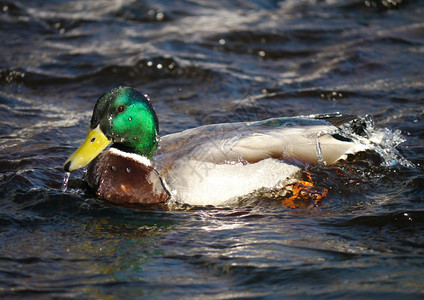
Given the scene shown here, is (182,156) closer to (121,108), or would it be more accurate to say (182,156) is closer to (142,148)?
(142,148)

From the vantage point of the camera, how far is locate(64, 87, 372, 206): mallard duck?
195 inches

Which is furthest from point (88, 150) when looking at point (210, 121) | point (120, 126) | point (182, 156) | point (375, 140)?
point (375, 140)

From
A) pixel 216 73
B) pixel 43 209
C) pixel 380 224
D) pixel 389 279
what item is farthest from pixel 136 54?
pixel 389 279

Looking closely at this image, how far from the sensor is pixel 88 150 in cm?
495

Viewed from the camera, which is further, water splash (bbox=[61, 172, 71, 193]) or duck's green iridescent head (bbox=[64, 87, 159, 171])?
water splash (bbox=[61, 172, 71, 193])

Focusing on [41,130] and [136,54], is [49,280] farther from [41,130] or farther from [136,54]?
[136,54]

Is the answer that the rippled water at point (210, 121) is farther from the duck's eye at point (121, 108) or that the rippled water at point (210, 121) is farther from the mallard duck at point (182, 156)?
the duck's eye at point (121, 108)

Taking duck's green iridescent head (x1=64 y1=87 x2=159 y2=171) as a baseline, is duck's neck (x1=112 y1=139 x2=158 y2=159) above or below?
below

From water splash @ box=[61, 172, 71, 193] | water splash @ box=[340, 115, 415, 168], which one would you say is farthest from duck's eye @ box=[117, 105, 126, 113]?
water splash @ box=[340, 115, 415, 168]

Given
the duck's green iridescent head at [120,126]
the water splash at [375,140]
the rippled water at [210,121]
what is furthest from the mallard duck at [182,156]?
the water splash at [375,140]

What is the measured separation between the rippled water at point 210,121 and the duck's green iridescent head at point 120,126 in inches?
17.1

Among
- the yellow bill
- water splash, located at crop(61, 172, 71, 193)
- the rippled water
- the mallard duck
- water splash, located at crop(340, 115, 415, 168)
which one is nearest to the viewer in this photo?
the rippled water

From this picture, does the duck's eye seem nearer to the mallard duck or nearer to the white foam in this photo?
the mallard duck

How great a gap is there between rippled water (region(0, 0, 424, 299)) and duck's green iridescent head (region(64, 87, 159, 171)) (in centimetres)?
43
